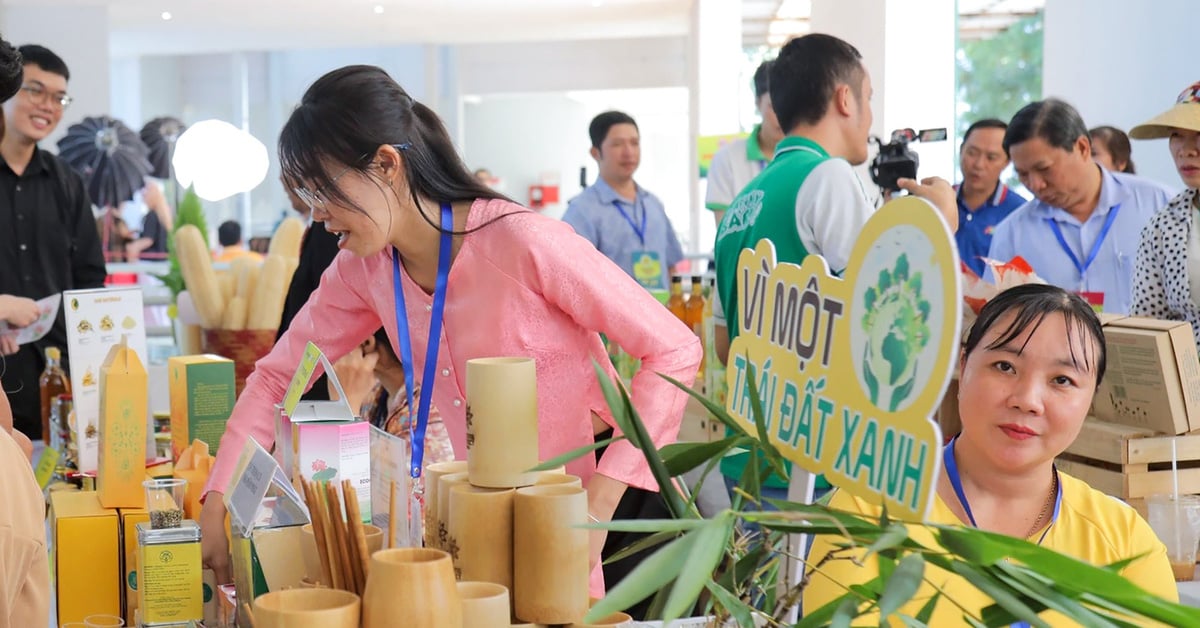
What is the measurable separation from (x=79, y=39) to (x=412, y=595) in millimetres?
11137

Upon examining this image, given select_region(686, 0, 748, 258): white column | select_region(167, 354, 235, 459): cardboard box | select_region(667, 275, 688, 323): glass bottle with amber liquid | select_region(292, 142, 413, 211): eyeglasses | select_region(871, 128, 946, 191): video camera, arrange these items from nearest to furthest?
select_region(292, 142, 413, 211): eyeglasses, select_region(167, 354, 235, 459): cardboard box, select_region(871, 128, 946, 191): video camera, select_region(667, 275, 688, 323): glass bottle with amber liquid, select_region(686, 0, 748, 258): white column

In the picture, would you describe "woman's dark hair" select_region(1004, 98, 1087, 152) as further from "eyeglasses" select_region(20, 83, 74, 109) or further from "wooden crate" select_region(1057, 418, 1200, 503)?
"eyeglasses" select_region(20, 83, 74, 109)

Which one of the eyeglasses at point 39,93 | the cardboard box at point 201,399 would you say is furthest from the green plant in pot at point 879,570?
the eyeglasses at point 39,93

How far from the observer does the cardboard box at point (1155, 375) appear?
2.35m

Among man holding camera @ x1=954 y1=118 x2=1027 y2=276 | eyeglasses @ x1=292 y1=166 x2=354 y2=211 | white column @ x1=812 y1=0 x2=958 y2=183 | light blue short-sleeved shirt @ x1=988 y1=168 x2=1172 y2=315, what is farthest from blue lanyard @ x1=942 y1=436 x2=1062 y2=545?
man holding camera @ x1=954 y1=118 x2=1027 y2=276

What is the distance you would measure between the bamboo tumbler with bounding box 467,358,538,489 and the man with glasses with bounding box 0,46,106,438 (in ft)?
8.55

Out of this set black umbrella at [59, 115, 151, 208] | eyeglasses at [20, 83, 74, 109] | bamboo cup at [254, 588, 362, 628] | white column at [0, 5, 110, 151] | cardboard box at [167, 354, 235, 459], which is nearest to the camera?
bamboo cup at [254, 588, 362, 628]

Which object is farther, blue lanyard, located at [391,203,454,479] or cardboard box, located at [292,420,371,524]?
blue lanyard, located at [391,203,454,479]

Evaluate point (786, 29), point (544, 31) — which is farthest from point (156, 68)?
point (786, 29)

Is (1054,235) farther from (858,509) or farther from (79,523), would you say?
(79,523)

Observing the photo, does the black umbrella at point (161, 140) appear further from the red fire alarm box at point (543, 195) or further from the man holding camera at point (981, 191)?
the red fire alarm box at point (543, 195)

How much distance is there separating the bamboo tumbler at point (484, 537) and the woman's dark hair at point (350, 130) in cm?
56

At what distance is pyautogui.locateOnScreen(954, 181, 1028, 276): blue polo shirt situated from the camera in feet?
15.5

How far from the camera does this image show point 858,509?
1524mm
